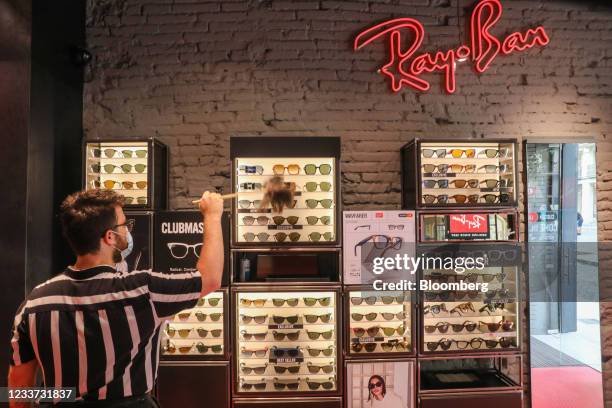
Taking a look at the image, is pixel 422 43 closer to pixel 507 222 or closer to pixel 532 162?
pixel 532 162

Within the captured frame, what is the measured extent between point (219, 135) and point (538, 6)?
11.5 feet

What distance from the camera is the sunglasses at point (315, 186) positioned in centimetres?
324

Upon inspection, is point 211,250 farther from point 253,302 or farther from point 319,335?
point 319,335

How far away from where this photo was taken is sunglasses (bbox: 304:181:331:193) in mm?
3242

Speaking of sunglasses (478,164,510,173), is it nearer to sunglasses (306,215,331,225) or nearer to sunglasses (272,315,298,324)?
sunglasses (306,215,331,225)

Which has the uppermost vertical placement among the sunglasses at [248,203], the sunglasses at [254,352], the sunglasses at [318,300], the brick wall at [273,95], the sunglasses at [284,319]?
the brick wall at [273,95]

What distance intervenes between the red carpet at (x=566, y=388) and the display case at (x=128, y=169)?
391 cm

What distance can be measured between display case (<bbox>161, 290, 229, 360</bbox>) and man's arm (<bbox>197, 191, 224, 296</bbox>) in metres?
1.52

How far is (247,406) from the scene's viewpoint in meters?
3.03

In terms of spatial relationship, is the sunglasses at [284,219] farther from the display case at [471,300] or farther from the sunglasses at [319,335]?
the display case at [471,300]

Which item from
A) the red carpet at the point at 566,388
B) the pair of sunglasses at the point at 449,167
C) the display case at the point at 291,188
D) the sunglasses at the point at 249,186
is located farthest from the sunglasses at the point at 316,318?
the red carpet at the point at 566,388

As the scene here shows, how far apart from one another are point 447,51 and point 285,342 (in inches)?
125

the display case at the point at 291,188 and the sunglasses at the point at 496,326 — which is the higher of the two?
the display case at the point at 291,188

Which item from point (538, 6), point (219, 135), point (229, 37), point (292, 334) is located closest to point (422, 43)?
point (538, 6)
